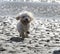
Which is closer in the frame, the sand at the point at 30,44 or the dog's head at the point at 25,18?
the sand at the point at 30,44

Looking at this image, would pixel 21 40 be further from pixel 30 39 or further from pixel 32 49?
pixel 32 49

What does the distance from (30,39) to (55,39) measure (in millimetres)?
836

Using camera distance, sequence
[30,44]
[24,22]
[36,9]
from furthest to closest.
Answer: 1. [36,9]
2. [24,22]
3. [30,44]

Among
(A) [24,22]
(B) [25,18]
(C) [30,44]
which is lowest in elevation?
(C) [30,44]

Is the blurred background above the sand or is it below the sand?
above

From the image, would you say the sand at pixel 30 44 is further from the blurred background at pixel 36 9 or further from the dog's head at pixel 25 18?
the blurred background at pixel 36 9

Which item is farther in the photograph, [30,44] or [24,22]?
[24,22]

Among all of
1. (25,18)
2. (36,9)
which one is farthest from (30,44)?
(36,9)

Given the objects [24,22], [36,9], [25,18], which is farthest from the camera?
[36,9]

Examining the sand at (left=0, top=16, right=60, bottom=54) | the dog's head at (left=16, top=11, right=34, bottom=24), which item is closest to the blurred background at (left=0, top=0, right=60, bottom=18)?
the sand at (left=0, top=16, right=60, bottom=54)

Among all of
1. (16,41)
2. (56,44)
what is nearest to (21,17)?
(16,41)

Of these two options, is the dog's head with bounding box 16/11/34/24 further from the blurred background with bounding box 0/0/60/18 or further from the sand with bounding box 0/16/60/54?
the blurred background with bounding box 0/0/60/18

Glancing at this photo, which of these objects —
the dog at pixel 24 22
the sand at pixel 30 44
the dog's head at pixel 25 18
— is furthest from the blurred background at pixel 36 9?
the dog's head at pixel 25 18

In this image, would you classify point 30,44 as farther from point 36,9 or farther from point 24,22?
point 36,9
